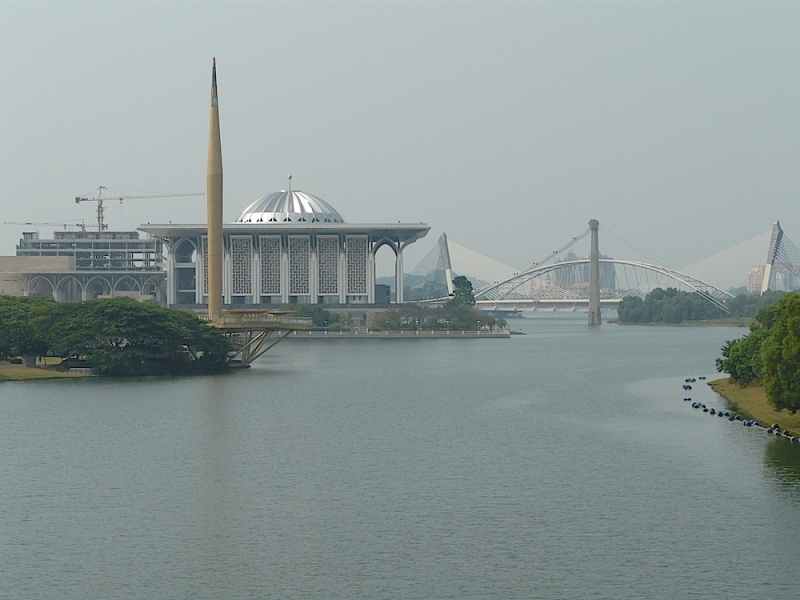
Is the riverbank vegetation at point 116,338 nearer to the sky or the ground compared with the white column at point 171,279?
nearer to the ground

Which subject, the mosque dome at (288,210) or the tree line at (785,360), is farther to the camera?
the mosque dome at (288,210)

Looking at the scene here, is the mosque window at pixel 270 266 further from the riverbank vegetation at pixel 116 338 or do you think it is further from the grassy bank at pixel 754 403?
the grassy bank at pixel 754 403

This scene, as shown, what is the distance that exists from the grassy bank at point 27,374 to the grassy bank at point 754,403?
3067cm

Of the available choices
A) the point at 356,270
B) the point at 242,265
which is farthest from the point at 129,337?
the point at 356,270

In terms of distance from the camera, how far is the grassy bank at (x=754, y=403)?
143ft

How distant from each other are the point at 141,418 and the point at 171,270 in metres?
110

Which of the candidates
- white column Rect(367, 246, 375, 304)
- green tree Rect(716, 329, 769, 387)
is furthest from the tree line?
white column Rect(367, 246, 375, 304)

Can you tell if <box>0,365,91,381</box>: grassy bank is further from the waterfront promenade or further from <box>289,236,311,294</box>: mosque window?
<box>289,236,311,294</box>: mosque window

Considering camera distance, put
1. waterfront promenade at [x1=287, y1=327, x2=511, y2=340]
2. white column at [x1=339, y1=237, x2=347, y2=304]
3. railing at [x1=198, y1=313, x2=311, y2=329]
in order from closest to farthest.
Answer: railing at [x1=198, y1=313, x2=311, y2=329], waterfront promenade at [x1=287, y1=327, x2=511, y2=340], white column at [x1=339, y1=237, x2=347, y2=304]

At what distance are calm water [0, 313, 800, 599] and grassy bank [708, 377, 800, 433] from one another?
1474 mm

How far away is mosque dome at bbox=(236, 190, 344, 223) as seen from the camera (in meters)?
151

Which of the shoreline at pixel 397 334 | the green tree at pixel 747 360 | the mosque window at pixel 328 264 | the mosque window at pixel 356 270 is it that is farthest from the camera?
the mosque window at pixel 356 270

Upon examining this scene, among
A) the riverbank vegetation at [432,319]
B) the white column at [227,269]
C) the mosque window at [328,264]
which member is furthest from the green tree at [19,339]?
the mosque window at [328,264]

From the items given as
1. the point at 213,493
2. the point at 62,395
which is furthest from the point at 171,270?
the point at 213,493
